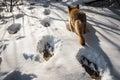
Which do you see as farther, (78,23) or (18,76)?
(78,23)

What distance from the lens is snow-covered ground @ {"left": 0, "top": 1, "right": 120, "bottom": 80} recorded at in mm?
4074

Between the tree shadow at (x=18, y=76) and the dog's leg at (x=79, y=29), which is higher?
the dog's leg at (x=79, y=29)

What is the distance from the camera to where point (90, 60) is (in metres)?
4.35

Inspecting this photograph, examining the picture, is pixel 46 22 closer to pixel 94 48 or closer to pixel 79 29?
pixel 79 29

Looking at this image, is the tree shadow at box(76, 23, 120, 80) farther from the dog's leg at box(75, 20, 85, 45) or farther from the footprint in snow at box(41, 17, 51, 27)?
the footprint in snow at box(41, 17, 51, 27)

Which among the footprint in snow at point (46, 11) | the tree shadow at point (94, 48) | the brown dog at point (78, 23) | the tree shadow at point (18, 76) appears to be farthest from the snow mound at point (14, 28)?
the tree shadow at point (94, 48)

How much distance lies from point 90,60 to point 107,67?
454mm

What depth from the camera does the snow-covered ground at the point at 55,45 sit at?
4074mm

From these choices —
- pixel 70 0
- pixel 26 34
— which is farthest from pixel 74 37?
pixel 70 0

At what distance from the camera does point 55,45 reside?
4.87 meters

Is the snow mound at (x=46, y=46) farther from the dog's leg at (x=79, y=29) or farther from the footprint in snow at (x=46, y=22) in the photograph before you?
the footprint in snow at (x=46, y=22)

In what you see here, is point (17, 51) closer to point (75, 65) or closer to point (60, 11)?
point (75, 65)

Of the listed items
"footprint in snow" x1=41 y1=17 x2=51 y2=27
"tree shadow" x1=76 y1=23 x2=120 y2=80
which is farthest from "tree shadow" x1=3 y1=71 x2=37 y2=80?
"footprint in snow" x1=41 y1=17 x2=51 y2=27

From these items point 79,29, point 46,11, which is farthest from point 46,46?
point 46,11
